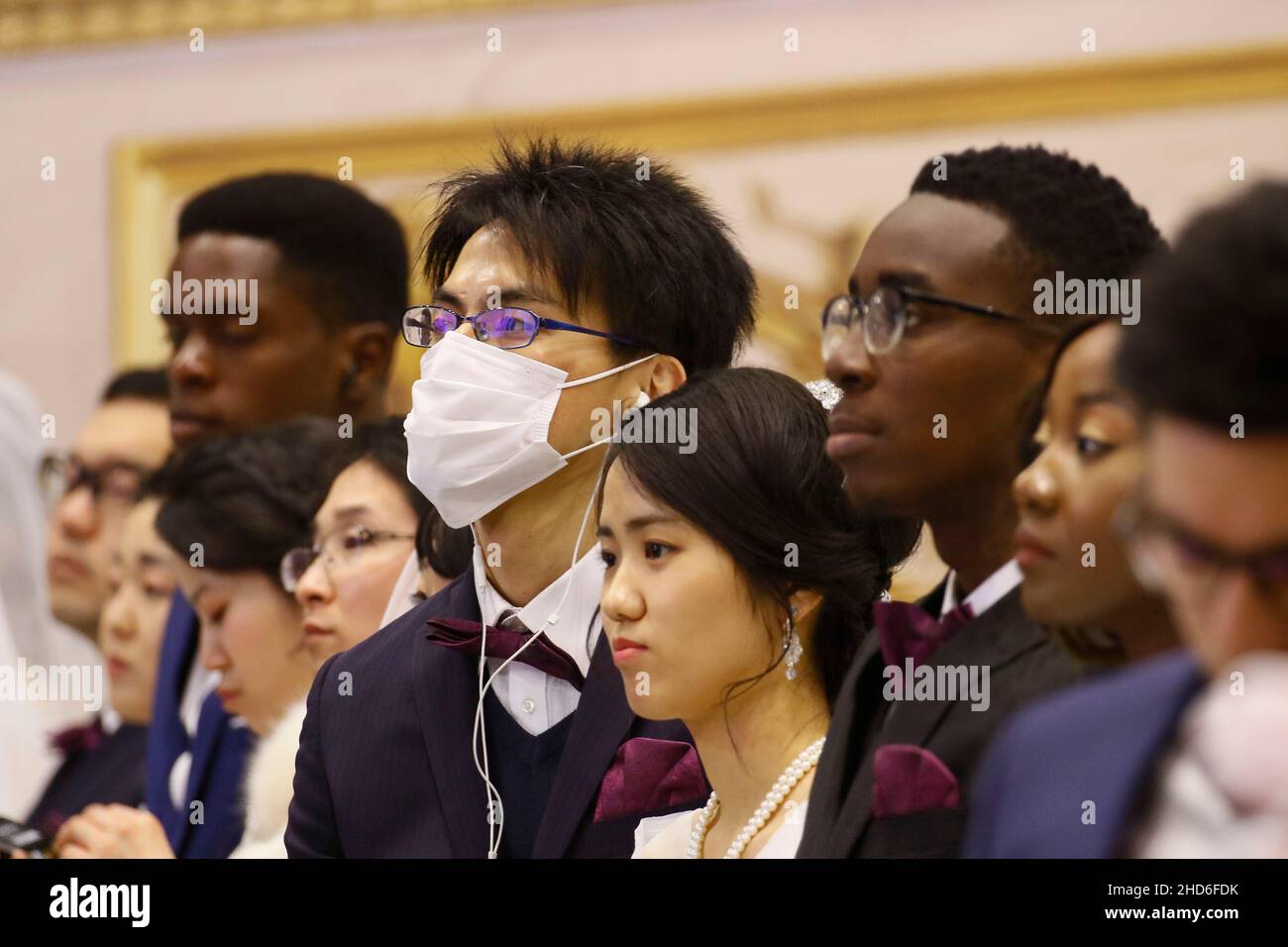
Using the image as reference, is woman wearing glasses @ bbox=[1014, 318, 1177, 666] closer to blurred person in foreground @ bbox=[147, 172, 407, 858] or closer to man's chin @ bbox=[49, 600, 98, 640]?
blurred person in foreground @ bbox=[147, 172, 407, 858]

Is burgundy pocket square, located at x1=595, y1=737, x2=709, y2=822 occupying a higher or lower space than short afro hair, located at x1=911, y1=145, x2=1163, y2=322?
lower

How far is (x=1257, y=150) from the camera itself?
19.3 feet

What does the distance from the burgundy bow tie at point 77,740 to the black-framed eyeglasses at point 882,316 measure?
10.6 feet

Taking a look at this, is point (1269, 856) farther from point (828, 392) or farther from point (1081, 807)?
point (828, 392)

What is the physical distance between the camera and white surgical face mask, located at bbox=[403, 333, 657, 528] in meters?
2.99

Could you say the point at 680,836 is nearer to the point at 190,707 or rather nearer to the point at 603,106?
the point at 190,707

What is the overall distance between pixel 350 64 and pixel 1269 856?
234 inches

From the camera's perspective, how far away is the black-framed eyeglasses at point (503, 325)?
2990 mm

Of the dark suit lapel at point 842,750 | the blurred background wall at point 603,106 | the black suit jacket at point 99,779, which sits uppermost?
the blurred background wall at point 603,106

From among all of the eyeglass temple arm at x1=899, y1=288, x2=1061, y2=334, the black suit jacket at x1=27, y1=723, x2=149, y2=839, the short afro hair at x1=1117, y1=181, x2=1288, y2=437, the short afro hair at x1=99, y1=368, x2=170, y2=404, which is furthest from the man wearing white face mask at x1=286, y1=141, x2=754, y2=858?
the short afro hair at x1=99, y1=368, x2=170, y2=404

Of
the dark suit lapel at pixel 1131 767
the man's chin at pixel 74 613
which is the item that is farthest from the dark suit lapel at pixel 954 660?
the man's chin at pixel 74 613

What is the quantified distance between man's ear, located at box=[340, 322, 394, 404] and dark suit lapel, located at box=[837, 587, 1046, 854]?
8.20 ft

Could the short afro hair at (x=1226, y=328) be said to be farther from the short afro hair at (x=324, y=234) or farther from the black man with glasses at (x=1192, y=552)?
the short afro hair at (x=324, y=234)

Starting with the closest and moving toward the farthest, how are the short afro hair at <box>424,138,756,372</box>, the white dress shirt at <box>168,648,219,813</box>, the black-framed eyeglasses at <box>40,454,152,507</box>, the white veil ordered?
the short afro hair at <box>424,138,756,372</box>
the white dress shirt at <box>168,648,219,813</box>
the black-framed eyeglasses at <box>40,454,152,507</box>
the white veil
